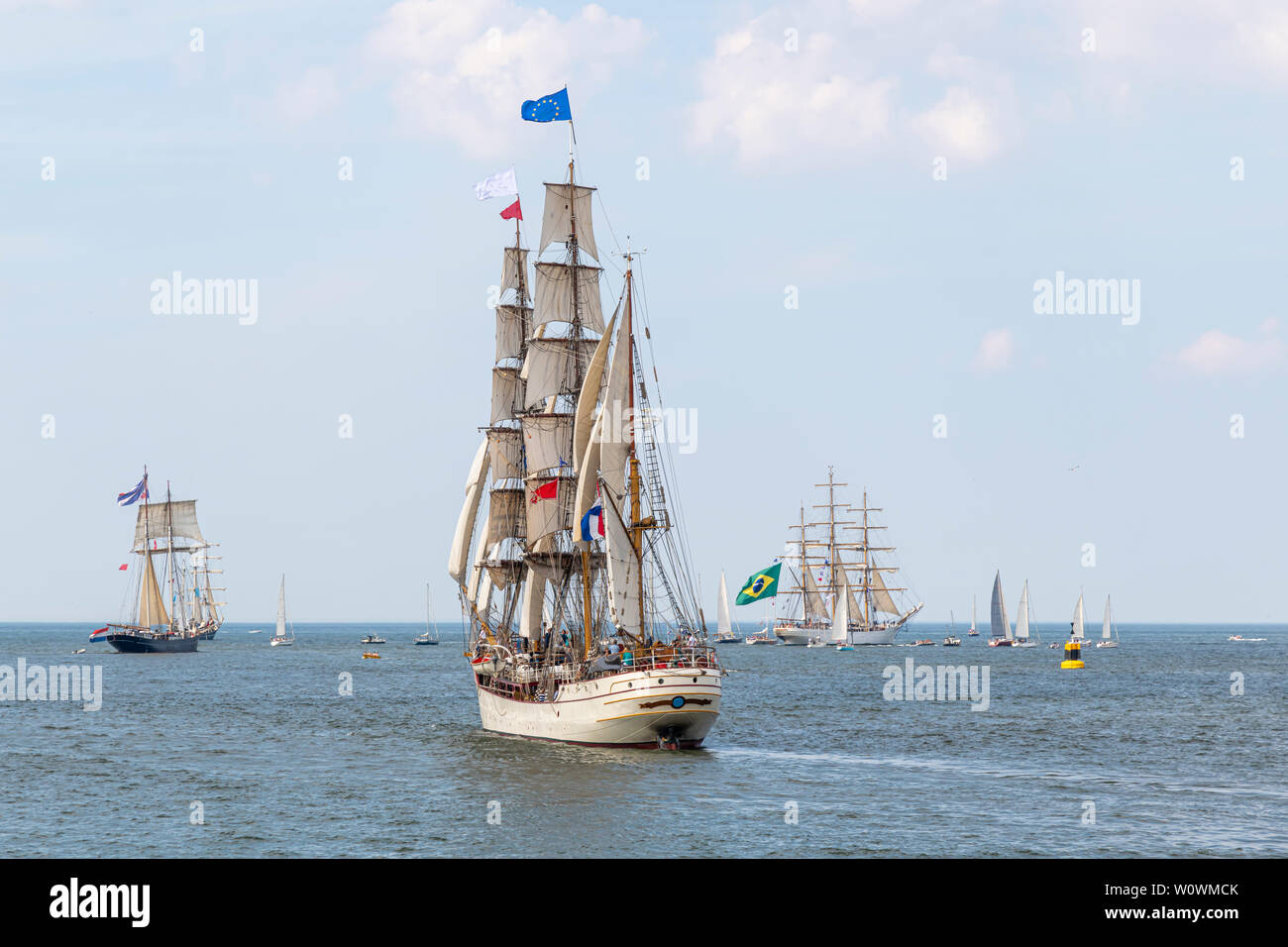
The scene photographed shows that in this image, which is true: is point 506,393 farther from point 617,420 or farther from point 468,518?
point 617,420

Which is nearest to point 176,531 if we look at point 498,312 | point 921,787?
point 498,312

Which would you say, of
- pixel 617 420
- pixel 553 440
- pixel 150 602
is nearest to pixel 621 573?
pixel 617 420

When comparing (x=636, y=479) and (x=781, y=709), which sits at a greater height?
(x=636, y=479)

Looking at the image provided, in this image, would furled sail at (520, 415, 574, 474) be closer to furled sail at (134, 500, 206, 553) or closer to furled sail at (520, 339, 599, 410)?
furled sail at (520, 339, 599, 410)

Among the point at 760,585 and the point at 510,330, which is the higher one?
the point at 510,330

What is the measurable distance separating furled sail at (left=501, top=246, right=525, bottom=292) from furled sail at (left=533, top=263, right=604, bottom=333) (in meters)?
9.71

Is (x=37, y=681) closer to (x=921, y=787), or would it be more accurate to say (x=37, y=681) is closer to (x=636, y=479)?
(x=636, y=479)

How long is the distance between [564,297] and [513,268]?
35.8 feet

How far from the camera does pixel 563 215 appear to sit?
65062 millimetres

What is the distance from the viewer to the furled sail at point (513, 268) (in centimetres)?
7394

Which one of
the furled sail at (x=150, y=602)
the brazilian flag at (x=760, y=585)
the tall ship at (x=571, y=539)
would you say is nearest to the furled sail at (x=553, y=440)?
the tall ship at (x=571, y=539)
